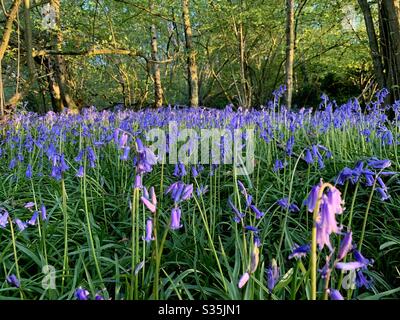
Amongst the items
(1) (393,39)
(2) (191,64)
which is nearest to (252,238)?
(1) (393,39)

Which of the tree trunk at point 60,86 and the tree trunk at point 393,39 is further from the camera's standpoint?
the tree trunk at point 60,86

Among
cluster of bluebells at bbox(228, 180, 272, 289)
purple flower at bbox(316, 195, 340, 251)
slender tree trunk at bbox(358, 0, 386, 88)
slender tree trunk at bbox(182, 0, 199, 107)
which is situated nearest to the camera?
purple flower at bbox(316, 195, 340, 251)

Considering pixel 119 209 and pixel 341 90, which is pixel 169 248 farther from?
pixel 341 90

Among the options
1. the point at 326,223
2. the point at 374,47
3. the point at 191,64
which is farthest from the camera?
the point at 191,64

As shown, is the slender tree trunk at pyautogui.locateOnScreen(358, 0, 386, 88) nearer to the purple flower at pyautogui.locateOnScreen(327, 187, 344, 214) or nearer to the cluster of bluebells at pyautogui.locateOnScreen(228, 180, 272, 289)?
the cluster of bluebells at pyautogui.locateOnScreen(228, 180, 272, 289)

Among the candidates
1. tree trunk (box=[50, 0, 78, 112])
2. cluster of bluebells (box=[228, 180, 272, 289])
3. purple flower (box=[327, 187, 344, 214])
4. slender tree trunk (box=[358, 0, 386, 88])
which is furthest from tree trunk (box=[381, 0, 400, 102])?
tree trunk (box=[50, 0, 78, 112])

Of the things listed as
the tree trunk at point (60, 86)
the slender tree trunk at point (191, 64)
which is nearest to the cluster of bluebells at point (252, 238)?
the slender tree trunk at point (191, 64)

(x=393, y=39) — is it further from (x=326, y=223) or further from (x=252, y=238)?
(x=326, y=223)

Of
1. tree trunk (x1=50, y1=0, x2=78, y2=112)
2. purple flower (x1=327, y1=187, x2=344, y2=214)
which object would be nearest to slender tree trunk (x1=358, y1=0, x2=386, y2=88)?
purple flower (x1=327, y1=187, x2=344, y2=214)

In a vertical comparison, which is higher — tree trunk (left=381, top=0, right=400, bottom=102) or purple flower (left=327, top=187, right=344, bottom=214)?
tree trunk (left=381, top=0, right=400, bottom=102)

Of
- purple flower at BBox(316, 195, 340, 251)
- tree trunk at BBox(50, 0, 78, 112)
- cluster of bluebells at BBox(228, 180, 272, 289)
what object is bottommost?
cluster of bluebells at BBox(228, 180, 272, 289)

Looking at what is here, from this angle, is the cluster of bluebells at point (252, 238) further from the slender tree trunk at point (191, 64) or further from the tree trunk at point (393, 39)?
the slender tree trunk at point (191, 64)

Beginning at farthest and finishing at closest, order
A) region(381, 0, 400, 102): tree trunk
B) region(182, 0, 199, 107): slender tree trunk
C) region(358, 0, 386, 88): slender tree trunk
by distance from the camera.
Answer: region(182, 0, 199, 107): slender tree trunk < region(358, 0, 386, 88): slender tree trunk < region(381, 0, 400, 102): tree trunk

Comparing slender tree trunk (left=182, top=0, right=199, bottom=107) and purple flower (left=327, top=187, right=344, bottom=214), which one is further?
slender tree trunk (left=182, top=0, right=199, bottom=107)
